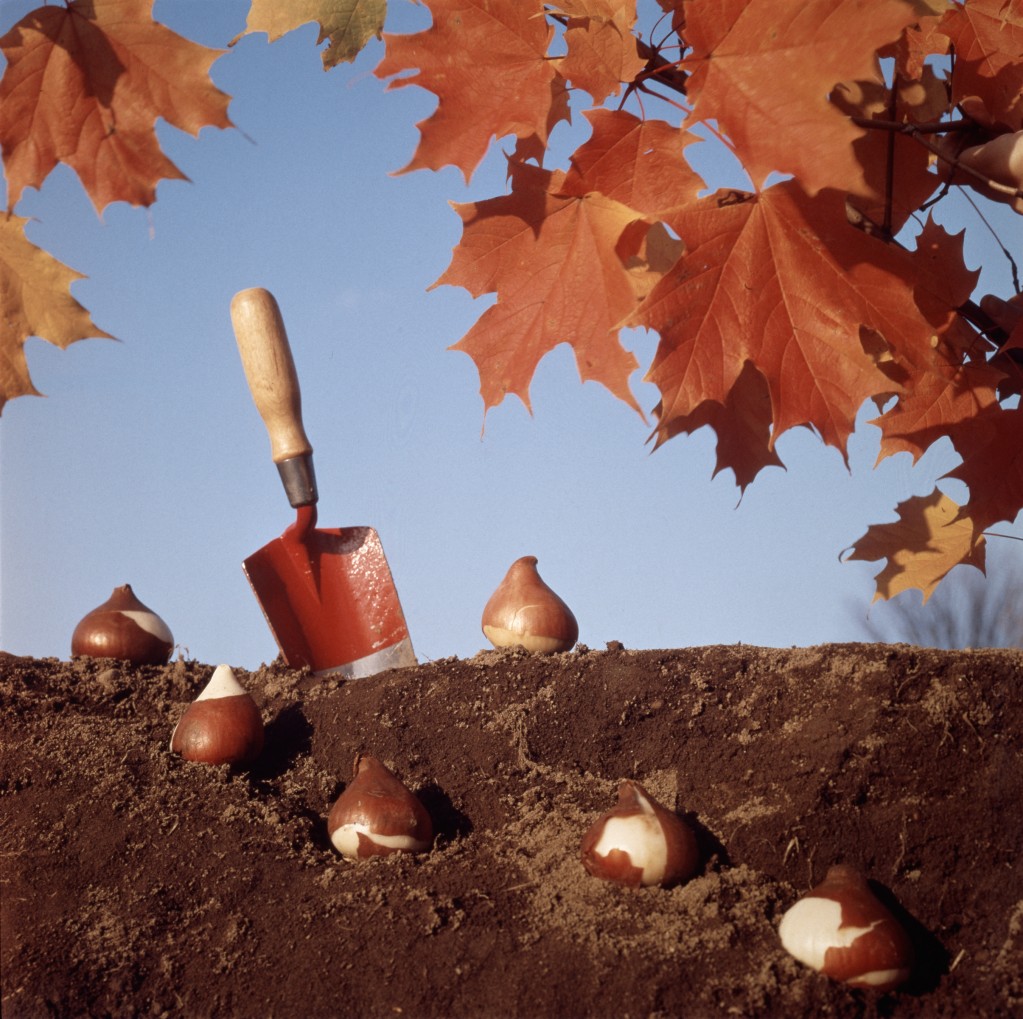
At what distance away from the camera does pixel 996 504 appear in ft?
4.32

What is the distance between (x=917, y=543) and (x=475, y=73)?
41.9 inches

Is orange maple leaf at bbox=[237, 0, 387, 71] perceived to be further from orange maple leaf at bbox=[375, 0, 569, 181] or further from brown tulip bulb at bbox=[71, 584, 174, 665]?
brown tulip bulb at bbox=[71, 584, 174, 665]

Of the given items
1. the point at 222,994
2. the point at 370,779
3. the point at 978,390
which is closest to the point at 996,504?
the point at 978,390

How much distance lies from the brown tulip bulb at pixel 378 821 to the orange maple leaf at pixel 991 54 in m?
1.25

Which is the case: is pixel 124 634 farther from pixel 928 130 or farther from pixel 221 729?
pixel 928 130

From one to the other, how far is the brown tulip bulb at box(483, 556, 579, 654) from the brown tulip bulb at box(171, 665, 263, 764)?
547 millimetres

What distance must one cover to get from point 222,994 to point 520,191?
1074mm

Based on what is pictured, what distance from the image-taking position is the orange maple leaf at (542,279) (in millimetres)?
1270

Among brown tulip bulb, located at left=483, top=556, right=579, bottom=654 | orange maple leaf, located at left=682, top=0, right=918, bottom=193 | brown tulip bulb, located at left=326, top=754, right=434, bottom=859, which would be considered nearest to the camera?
orange maple leaf, located at left=682, top=0, right=918, bottom=193

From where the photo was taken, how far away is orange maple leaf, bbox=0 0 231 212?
41.9 inches

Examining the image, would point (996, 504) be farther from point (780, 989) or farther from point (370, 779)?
point (370, 779)

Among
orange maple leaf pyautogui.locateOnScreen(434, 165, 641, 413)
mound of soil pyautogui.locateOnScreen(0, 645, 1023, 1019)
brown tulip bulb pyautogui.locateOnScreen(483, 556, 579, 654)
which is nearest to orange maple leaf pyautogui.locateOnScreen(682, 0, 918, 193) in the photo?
orange maple leaf pyautogui.locateOnScreen(434, 165, 641, 413)

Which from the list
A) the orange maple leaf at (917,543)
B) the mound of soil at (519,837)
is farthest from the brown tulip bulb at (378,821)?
the orange maple leaf at (917,543)

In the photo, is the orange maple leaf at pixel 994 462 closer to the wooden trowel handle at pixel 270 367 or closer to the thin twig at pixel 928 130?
the thin twig at pixel 928 130
